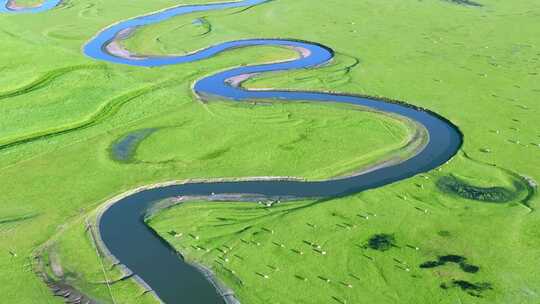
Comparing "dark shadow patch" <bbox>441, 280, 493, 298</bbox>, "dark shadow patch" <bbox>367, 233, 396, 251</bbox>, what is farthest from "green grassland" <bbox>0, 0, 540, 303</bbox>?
"dark shadow patch" <bbox>367, 233, 396, 251</bbox>

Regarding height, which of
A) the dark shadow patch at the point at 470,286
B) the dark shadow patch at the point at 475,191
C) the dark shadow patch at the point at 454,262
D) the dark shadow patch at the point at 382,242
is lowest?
the dark shadow patch at the point at 470,286

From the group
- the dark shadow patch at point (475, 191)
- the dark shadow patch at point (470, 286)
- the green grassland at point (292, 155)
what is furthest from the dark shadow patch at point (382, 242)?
the dark shadow patch at point (475, 191)

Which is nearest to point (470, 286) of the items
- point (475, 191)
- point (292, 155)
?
point (475, 191)

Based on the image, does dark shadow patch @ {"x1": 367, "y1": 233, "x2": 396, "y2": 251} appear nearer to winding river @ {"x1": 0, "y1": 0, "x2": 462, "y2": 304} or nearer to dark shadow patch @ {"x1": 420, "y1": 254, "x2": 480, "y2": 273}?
dark shadow patch @ {"x1": 420, "y1": 254, "x2": 480, "y2": 273}

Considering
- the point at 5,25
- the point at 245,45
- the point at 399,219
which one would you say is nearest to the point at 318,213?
the point at 399,219

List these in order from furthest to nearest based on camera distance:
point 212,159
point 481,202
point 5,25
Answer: point 5,25 → point 212,159 → point 481,202

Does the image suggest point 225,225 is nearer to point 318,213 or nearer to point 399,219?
point 318,213

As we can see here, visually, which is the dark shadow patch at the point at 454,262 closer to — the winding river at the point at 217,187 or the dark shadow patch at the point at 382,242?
the dark shadow patch at the point at 382,242
